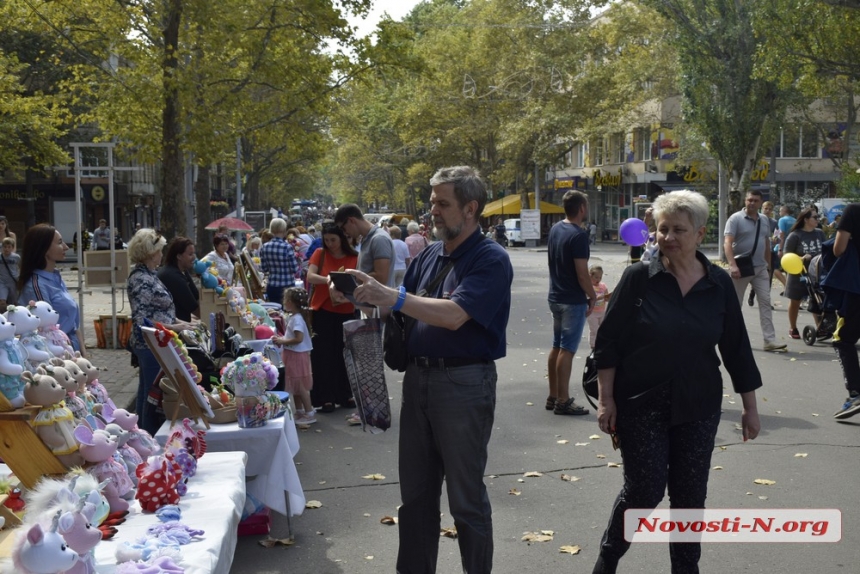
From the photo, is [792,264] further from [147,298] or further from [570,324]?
[147,298]

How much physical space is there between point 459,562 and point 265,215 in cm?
4725

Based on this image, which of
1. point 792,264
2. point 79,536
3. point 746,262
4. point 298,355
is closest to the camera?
point 79,536

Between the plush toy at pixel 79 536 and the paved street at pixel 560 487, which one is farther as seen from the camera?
the paved street at pixel 560 487

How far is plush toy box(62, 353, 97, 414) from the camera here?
474cm

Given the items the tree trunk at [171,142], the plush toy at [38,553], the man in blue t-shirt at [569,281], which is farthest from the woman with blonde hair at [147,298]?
the tree trunk at [171,142]

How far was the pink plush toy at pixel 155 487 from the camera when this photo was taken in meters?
4.56

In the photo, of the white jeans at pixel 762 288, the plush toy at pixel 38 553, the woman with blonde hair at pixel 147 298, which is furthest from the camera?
the white jeans at pixel 762 288

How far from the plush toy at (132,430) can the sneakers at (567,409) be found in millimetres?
4584

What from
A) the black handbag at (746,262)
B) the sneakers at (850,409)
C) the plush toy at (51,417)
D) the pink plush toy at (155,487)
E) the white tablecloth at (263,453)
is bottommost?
the sneakers at (850,409)

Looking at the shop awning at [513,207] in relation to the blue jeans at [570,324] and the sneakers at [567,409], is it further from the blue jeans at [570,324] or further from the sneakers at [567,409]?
A: the blue jeans at [570,324]

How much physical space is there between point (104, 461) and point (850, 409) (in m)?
6.52

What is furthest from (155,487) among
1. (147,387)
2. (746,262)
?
(746,262)

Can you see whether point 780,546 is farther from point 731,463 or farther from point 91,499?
point 91,499

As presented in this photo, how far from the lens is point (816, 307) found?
14055 millimetres
